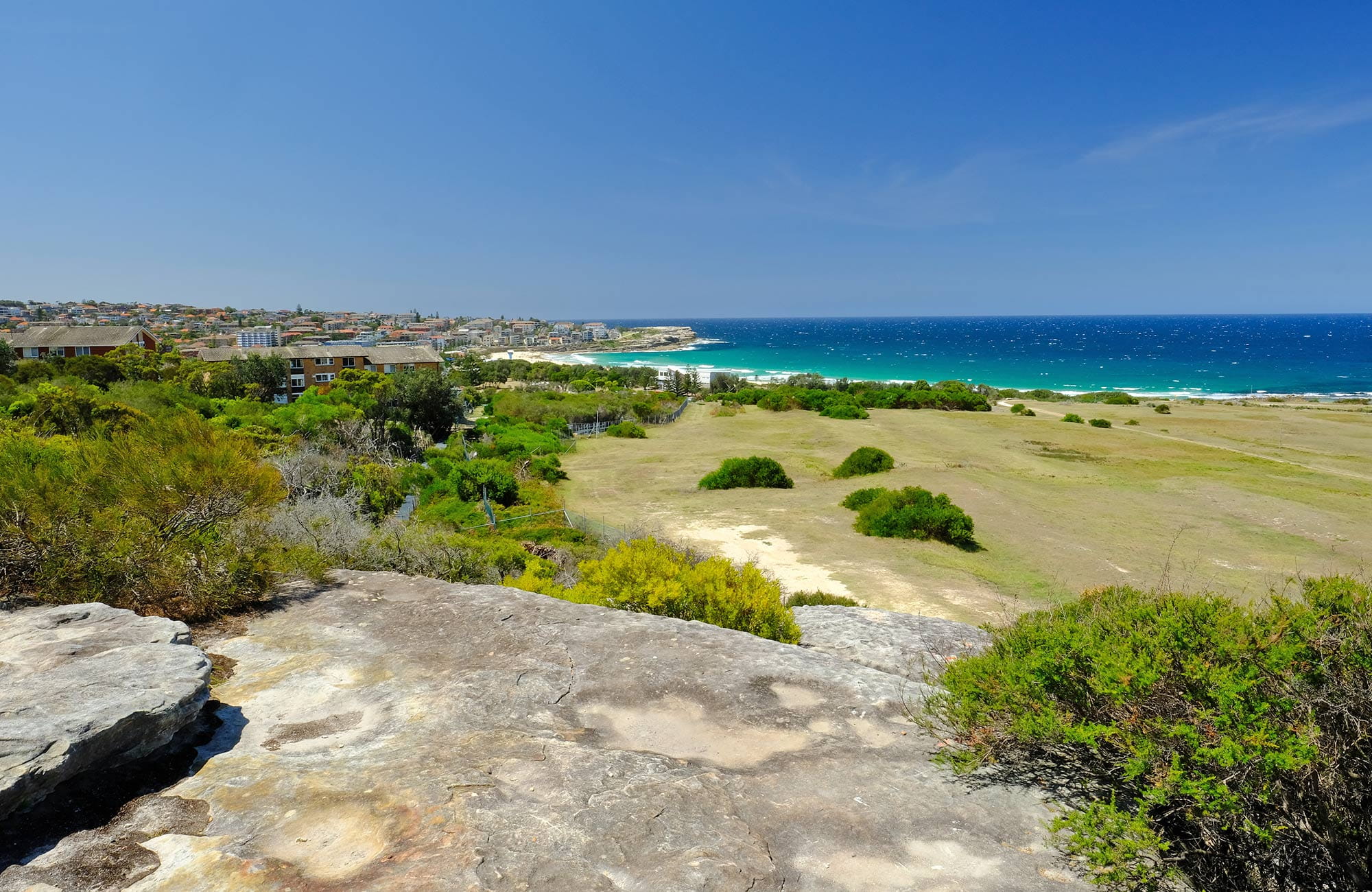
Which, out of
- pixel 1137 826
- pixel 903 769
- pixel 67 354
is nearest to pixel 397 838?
pixel 903 769

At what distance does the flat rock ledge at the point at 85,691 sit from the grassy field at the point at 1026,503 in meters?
8.06

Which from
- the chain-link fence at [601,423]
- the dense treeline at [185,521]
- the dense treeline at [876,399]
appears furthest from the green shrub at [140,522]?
the dense treeline at [876,399]

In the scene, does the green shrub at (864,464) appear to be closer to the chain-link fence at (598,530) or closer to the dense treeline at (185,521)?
the chain-link fence at (598,530)

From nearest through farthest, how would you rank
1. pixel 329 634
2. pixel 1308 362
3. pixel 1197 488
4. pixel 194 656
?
pixel 194 656 < pixel 329 634 < pixel 1197 488 < pixel 1308 362

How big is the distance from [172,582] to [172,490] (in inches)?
50.9

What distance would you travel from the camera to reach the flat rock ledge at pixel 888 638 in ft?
20.2

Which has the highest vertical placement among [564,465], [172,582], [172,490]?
[172,490]

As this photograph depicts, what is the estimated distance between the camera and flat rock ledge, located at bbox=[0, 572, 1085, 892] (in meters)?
2.94

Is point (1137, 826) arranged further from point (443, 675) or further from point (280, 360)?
point (280, 360)

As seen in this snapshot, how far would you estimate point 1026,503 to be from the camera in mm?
22594

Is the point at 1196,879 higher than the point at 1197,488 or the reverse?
higher

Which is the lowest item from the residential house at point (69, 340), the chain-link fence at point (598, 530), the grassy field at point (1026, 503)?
the grassy field at point (1026, 503)

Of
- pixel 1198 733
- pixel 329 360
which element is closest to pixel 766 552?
pixel 1198 733

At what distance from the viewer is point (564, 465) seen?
32.1 metres
